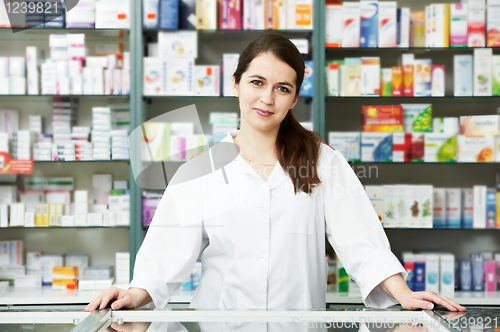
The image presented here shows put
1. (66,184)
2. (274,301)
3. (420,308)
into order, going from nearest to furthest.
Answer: (420,308), (274,301), (66,184)

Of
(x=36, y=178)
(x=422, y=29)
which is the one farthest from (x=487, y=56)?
(x=36, y=178)

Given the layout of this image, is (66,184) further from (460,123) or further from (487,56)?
(487,56)

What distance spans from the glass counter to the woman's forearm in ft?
0.67

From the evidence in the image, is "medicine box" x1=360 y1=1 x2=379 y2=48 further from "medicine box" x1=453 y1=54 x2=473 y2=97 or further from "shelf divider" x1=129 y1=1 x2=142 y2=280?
"shelf divider" x1=129 y1=1 x2=142 y2=280

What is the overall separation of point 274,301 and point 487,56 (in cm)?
259

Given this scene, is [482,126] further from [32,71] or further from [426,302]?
[32,71]

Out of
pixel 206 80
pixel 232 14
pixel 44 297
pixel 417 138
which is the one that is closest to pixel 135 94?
pixel 206 80

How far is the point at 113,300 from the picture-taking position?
1101 mm

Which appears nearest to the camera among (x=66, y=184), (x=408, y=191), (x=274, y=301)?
(x=274, y=301)

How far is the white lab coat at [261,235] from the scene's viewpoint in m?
1.42

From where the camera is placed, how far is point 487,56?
3.04m

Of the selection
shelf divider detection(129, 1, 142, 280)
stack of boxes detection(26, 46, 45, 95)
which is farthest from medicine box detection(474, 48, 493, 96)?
stack of boxes detection(26, 46, 45, 95)

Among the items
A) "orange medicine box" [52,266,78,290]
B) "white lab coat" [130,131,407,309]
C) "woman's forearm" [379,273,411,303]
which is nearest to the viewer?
"woman's forearm" [379,273,411,303]

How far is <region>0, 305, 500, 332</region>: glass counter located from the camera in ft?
2.97
